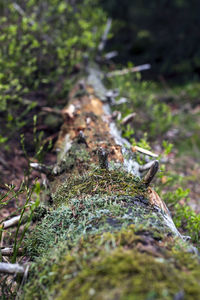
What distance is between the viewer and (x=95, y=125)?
3221mm

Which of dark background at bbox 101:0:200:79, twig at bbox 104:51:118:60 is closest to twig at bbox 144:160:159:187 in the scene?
twig at bbox 104:51:118:60

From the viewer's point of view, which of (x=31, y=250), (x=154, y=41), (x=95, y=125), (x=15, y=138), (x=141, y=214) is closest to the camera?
(x=141, y=214)

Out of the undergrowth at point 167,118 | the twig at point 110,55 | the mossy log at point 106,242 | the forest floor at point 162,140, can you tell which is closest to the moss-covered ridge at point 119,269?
the mossy log at point 106,242

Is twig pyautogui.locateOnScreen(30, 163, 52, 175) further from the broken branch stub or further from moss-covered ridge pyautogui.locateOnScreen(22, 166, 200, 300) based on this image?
the broken branch stub

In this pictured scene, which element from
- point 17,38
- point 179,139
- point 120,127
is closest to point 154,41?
point 179,139

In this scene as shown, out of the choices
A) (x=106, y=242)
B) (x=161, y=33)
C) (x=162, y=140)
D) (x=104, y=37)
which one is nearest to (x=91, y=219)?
(x=106, y=242)

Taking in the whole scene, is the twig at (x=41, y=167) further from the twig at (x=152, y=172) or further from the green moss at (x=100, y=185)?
the twig at (x=152, y=172)

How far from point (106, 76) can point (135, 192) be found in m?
4.18

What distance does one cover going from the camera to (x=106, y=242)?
138 cm

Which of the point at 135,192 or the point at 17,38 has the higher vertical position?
the point at 17,38

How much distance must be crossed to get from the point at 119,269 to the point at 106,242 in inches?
9.3

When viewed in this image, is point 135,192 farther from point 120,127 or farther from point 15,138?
point 15,138

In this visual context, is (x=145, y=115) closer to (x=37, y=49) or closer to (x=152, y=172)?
(x=37, y=49)

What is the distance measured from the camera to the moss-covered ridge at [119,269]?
3.51ft
